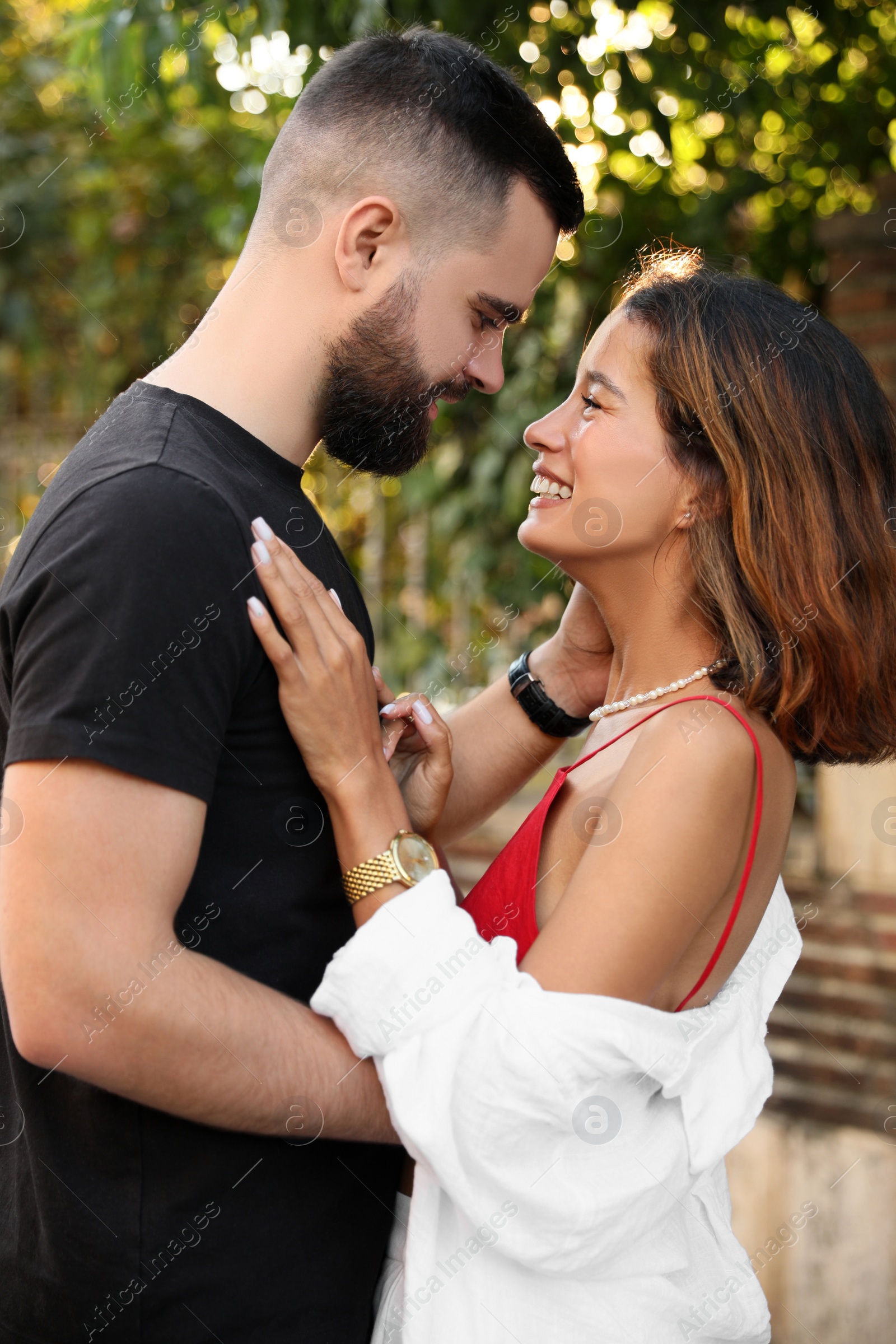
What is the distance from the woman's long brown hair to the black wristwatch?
0.48 m

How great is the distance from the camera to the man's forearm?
1062 mm

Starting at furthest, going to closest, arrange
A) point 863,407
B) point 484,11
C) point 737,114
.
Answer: point 737,114 → point 484,11 → point 863,407

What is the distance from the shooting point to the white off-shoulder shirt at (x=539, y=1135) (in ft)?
3.98

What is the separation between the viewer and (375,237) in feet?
5.01

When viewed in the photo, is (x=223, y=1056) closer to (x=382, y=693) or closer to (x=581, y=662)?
(x=382, y=693)

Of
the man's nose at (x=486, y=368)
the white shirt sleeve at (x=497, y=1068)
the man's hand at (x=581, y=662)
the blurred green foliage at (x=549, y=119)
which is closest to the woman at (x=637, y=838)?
the white shirt sleeve at (x=497, y=1068)

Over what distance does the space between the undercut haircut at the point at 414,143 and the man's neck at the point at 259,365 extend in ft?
0.37

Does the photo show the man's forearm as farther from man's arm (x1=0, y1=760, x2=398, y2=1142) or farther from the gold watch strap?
the gold watch strap

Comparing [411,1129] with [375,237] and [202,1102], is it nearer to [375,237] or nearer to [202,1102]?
[202,1102]

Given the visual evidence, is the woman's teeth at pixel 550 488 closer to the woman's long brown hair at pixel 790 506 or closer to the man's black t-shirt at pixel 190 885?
the woman's long brown hair at pixel 790 506

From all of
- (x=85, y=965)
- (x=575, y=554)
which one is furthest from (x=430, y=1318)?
(x=575, y=554)

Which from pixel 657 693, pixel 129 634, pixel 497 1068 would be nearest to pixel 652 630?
pixel 657 693

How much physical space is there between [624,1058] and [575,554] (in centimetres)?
72

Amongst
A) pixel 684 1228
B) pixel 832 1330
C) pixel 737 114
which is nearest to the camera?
pixel 684 1228
